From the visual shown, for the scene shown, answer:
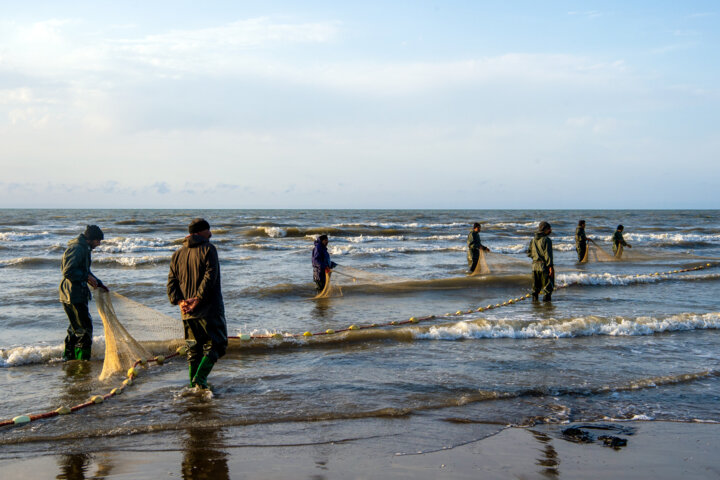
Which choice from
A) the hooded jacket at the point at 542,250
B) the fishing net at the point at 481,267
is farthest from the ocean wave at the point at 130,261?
the hooded jacket at the point at 542,250

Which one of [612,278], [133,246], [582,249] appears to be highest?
[582,249]

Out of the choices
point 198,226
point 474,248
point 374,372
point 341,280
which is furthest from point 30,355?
point 474,248

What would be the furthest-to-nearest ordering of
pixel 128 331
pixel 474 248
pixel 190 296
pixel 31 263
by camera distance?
pixel 31 263 < pixel 474 248 < pixel 128 331 < pixel 190 296

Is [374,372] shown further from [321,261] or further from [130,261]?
[130,261]

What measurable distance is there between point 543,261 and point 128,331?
7.70m

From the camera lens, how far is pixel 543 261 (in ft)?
36.8

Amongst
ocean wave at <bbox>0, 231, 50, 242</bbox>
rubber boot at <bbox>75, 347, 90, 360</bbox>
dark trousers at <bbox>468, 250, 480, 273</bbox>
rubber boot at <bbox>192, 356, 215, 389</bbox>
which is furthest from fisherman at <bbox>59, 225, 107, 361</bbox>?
ocean wave at <bbox>0, 231, 50, 242</bbox>

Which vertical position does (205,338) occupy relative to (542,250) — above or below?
below

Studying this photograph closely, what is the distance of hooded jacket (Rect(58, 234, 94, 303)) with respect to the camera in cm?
680

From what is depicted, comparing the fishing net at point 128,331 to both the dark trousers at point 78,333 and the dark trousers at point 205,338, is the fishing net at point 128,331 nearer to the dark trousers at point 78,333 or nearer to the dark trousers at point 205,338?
the dark trousers at point 78,333

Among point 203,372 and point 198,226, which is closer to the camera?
point 198,226

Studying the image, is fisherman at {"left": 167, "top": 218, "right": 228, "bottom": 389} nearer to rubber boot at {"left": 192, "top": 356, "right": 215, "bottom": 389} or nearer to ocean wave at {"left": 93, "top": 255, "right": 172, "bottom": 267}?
rubber boot at {"left": 192, "top": 356, "right": 215, "bottom": 389}

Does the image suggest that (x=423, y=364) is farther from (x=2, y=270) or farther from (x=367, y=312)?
(x=2, y=270)

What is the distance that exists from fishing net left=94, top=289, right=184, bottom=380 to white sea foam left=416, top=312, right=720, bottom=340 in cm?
367
